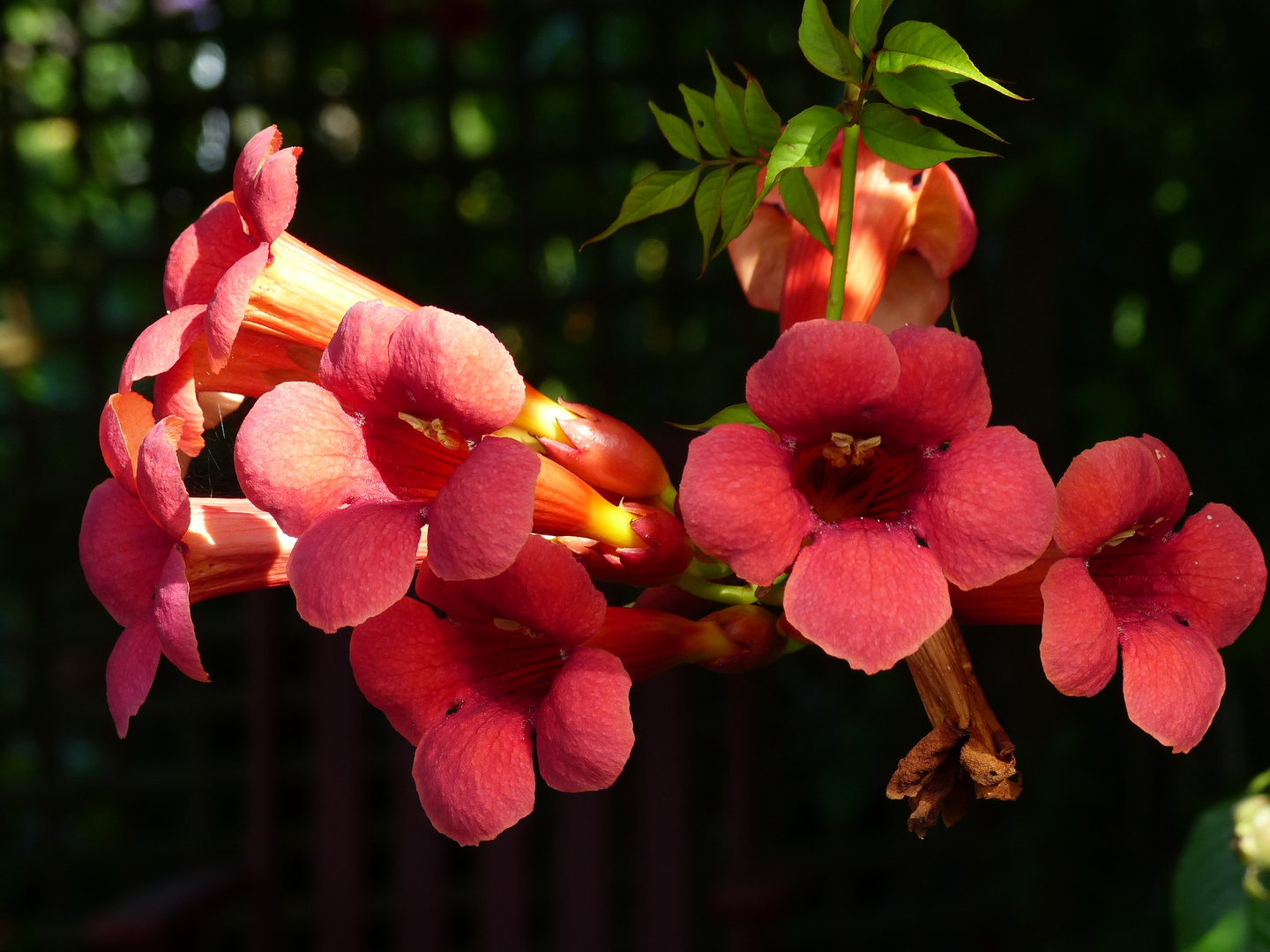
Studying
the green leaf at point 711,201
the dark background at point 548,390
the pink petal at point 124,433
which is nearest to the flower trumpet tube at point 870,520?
the green leaf at point 711,201

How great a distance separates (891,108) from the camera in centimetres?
36

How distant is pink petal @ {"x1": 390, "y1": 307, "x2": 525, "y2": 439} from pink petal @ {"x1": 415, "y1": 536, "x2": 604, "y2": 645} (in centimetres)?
4

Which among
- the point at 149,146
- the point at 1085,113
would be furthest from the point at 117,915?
the point at 1085,113

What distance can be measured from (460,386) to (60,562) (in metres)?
2.01

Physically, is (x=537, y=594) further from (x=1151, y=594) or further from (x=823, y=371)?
(x=1151, y=594)

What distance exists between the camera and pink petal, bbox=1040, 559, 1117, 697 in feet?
1.01

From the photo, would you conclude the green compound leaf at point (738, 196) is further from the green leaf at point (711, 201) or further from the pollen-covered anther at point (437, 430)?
the pollen-covered anther at point (437, 430)

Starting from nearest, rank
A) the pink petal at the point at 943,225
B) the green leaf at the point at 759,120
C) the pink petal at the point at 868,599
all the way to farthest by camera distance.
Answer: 1. the pink petal at the point at 868,599
2. the green leaf at the point at 759,120
3. the pink petal at the point at 943,225

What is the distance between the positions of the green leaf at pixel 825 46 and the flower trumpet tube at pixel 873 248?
0.08m

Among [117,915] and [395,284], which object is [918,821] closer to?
[117,915]

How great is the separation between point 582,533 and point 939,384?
0.14 metres

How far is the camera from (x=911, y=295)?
0.51 metres

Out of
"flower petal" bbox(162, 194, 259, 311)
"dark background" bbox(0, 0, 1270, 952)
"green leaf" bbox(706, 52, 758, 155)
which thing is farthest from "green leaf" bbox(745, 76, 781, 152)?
"dark background" bbox(0, 0, 1270, 952)

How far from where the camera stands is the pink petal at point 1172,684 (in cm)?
32
